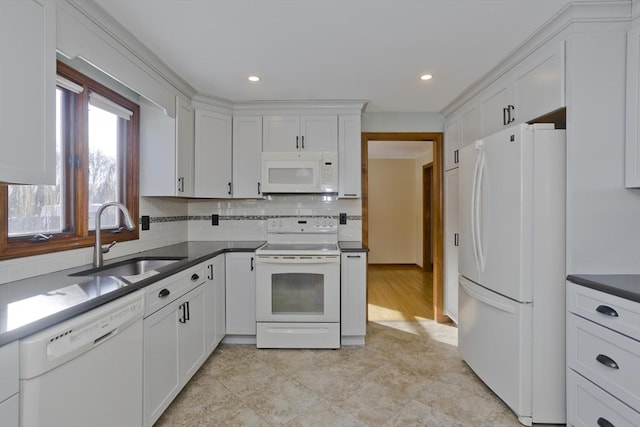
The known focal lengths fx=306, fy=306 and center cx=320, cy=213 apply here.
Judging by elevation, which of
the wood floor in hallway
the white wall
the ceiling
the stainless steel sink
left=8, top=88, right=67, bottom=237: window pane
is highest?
the ceiling

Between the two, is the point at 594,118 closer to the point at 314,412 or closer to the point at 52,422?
the point at 314,412

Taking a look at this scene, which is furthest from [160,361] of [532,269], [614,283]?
[614,283]

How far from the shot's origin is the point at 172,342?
188 cm

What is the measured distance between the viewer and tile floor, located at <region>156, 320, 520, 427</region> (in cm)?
187

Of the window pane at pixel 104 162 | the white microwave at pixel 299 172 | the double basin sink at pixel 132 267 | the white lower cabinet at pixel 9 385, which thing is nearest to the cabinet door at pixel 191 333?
the double basin sink at pixel 132 267

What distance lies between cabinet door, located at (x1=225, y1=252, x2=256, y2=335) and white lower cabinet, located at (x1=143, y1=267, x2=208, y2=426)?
18.2 inches

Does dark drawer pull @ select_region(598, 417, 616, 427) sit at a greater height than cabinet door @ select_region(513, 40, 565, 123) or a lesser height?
lesser

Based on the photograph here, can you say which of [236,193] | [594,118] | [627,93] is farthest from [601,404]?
[236,193]

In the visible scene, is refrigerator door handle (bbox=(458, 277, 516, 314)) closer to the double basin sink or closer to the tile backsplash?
the tile backsplash

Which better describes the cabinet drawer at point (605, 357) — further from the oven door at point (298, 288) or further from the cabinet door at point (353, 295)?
the oven door at point (298, 288)

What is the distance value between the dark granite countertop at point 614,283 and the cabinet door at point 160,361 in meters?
2.29


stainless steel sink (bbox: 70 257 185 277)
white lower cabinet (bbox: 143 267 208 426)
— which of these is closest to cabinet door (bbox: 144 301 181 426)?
white lower cabinet (bbox: 143 267 208 426)

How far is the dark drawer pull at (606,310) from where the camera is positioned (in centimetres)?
144

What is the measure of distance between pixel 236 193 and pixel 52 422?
235 centimetres
